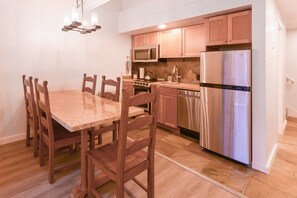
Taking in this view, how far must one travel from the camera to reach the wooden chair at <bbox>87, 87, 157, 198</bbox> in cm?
127

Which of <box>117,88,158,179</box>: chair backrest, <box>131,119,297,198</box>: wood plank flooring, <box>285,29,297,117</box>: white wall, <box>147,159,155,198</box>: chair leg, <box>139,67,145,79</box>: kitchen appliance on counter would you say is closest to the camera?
<box>117,88,158,179</box>: chair backrest

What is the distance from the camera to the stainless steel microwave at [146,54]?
400cm

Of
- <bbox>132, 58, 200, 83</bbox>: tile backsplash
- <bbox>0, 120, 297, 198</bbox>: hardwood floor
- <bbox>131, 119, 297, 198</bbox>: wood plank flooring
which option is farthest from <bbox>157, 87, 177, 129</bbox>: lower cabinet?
<bbox>0, 120, 297, 198</bbox>: hardwood floor

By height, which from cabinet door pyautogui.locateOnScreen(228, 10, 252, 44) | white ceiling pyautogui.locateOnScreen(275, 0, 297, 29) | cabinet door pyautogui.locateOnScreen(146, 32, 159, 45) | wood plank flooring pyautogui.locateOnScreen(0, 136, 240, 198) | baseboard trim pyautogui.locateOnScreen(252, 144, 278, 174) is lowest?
wood plank flooring pyautogui.locateOnScreen(0, 136, 240, 198)

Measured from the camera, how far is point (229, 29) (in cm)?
252

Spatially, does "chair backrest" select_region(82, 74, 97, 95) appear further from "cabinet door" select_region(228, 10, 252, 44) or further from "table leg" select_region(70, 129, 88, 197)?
"cabinet door" select_region(228, 10, 252, 44)

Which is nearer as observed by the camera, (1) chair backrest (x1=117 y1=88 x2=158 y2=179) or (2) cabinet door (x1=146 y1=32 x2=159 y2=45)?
(1) chair backrest (x1=117 y1=88 x2=158 y2=179)

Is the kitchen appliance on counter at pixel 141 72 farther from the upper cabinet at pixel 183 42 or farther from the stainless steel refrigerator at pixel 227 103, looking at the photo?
the stainless steel refrigerator at pixel 227 103

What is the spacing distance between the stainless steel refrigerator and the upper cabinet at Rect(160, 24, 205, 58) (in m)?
0.80

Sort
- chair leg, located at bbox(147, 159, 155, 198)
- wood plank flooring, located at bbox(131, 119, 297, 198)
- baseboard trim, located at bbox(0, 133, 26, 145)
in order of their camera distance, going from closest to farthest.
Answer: chair leg, located at bbox(147, 159, 155, 198) → wood plank flooring, located at bbox(131, 119, 297, 198) → baseboard trim, located at bbox(0, 133, 26, 145)

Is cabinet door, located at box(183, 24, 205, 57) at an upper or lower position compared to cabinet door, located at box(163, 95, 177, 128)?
upper

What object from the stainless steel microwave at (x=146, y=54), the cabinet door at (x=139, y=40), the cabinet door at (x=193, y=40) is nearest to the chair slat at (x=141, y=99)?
the cabinet door at (x=193, y=40)

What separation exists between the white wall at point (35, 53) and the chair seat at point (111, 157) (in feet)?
7.65

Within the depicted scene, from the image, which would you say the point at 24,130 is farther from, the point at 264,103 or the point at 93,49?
the point at 264,103
